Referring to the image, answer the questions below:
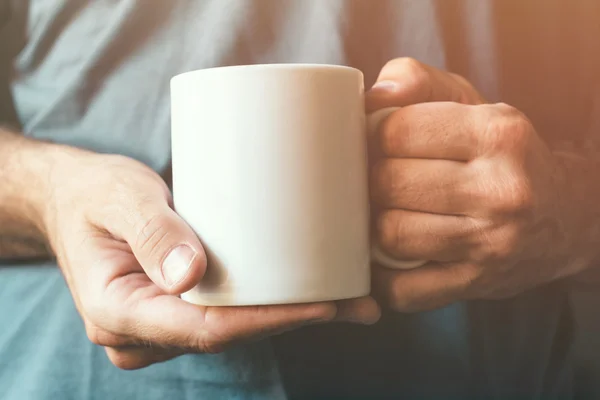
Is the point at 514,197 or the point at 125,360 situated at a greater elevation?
the point at 514,197

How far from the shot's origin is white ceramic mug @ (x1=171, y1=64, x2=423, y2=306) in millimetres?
411

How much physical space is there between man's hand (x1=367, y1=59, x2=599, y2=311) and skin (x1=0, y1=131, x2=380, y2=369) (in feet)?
0.22

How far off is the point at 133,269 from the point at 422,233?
0.24m

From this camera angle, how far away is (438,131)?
0.47 m

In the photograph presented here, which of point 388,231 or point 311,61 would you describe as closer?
point 388,231

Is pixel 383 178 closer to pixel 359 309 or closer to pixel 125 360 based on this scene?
pixel 359 309

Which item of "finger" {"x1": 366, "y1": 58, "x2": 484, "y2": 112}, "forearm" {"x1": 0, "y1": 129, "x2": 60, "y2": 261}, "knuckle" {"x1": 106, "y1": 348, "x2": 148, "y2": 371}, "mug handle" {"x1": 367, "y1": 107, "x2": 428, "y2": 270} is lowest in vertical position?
"knuckle" {"x1": 106, "y1": 348, "x2": 148, "y2": 371}

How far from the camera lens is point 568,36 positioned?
0.68 m

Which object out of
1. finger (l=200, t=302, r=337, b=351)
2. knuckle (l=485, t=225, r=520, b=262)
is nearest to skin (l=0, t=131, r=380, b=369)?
finger (l=200, t=302, r=337, b=351)

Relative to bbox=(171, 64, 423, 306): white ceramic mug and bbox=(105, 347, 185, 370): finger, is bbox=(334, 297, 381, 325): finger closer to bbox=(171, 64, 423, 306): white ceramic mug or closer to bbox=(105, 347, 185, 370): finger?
bbox=(171, 64, 423, 306): white ceramic mug

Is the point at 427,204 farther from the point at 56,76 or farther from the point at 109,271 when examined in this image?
the point at 56,76

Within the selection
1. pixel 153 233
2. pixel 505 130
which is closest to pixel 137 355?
pixel 153 233

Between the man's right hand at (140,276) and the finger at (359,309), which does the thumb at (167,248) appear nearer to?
the man's right hand at (140,276)

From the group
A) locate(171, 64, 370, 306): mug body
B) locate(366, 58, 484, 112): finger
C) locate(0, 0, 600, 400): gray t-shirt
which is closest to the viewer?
locate(171, 64, 370, 306): mug body
